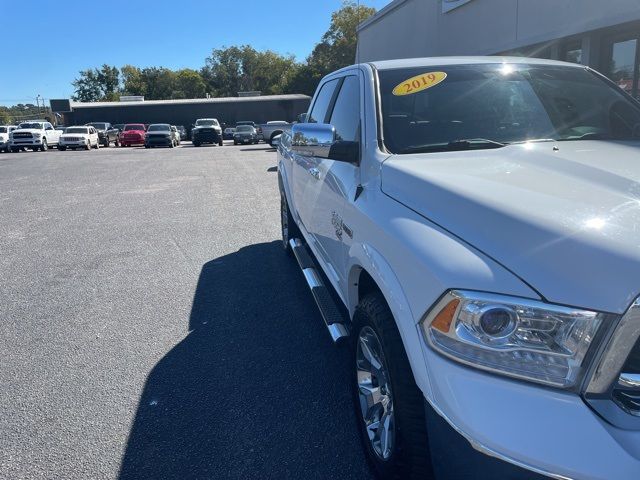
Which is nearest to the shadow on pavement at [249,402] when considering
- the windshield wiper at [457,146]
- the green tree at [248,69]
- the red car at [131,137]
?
the windshield wiper at [457,146]

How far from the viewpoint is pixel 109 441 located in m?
2.95

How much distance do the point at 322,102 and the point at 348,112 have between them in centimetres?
117

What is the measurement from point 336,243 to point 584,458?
204 cm

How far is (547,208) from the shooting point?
6.33ft

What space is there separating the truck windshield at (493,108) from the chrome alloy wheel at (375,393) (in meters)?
1.09

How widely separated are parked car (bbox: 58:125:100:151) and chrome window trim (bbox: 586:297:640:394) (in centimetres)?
3730

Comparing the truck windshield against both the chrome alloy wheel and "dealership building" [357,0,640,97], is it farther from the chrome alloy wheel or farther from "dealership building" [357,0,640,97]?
"dealership building" [357,0,640,97]

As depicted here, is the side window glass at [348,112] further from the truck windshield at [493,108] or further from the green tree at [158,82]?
the green tree at [158,82]

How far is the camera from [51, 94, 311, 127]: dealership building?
174 ft

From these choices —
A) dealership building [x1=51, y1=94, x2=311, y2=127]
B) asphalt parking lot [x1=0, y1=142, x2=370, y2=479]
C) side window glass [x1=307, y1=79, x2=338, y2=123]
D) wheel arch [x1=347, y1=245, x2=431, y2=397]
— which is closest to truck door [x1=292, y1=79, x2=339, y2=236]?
side window glass [x1=307, y1=79, x2=338, y2=123]

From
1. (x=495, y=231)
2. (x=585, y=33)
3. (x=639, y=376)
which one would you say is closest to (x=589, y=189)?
(x=495, y=231)

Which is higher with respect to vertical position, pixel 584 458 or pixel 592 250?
pixel 592 250

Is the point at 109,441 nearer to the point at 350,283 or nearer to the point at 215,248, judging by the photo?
the point at 350,283

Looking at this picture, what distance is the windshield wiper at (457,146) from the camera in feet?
9.93
